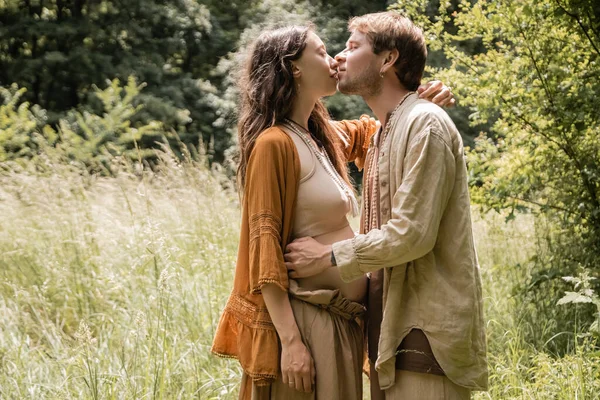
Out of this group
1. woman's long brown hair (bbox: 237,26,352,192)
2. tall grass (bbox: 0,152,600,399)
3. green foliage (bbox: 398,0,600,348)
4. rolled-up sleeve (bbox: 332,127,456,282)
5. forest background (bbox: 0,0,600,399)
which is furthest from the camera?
green foliage (bbox: 398,0,600,348)

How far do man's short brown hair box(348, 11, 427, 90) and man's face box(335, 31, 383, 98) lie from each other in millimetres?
26

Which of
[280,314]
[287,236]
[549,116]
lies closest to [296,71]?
[287,236]

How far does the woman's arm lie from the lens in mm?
2293

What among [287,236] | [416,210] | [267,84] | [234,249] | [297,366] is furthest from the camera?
[234,249]

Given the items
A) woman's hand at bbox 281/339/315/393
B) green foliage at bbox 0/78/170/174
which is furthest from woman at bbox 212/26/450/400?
green foliage at bbox 0/78/170/174

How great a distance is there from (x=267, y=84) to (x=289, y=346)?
941 millimetres

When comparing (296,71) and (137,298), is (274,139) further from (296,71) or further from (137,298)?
(137,298)

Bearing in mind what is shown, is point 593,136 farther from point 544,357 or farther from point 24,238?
point 24,238

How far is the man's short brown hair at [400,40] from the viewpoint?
7.99 ft

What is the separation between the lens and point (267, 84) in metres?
2.53

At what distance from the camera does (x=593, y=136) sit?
4246mm

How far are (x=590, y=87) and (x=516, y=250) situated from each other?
5.94 ft

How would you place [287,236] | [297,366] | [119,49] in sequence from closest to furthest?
[297,366]
[287,236]
[119,49]

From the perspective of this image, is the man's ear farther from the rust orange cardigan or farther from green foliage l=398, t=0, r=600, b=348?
green foliage l=398, t=0, r=600, b=348
